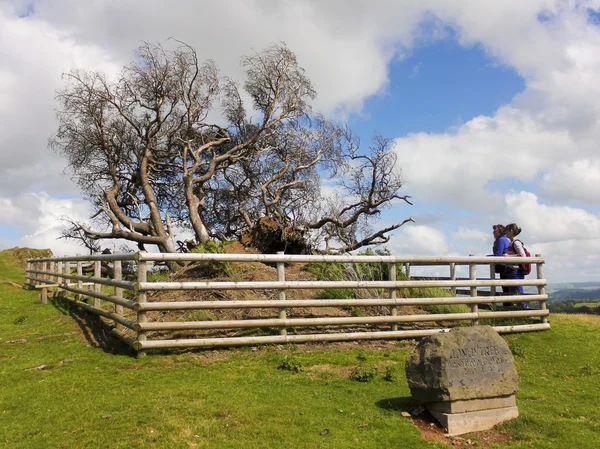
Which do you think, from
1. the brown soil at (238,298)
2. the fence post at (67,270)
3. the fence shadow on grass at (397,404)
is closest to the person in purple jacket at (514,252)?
the brown soil at (238,298)

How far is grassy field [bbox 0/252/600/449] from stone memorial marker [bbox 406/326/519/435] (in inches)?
10.5

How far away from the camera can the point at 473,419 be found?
586 centimetres

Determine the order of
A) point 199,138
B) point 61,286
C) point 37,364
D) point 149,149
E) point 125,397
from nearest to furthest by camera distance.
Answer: point 125,397 < point 37,364 < point 61,286 < point 149,149 < point 199,138

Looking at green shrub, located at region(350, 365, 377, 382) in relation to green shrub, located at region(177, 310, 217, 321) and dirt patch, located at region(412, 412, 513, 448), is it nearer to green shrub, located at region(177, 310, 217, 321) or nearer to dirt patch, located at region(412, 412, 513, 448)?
dirt patch, located at region(412, 412, 513, 448)

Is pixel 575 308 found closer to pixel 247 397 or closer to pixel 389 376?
pixel 389 376

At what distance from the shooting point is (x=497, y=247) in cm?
1195

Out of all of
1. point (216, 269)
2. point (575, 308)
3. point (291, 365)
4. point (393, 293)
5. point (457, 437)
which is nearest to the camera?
point (457, 437)

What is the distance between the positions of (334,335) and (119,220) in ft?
49.5

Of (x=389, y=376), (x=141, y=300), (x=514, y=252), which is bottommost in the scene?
(x=389, y=376)

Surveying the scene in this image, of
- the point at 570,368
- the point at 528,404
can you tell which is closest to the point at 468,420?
the point at 528,404

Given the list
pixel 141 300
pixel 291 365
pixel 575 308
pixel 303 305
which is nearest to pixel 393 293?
pixel 303 305

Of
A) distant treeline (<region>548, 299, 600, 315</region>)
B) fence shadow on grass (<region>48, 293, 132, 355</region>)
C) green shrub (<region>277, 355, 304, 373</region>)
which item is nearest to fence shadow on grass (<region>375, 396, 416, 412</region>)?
green shrub (<region>277, 355, 304, 373</region>)

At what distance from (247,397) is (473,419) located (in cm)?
278

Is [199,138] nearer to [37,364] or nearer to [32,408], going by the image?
[37,364]
